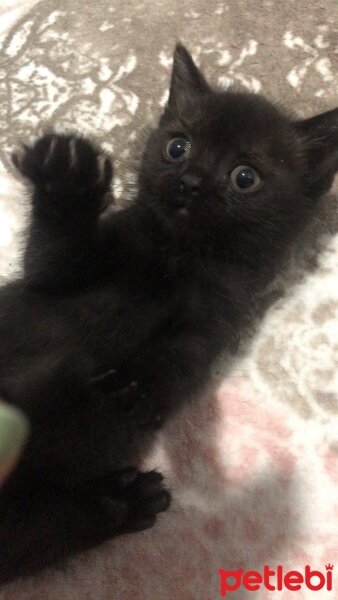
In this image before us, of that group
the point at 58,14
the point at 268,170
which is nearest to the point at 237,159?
the point at 268,170

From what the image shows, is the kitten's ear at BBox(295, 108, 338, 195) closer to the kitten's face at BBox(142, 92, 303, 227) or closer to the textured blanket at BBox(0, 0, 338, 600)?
the kitten's face at BBox(142, 92, 303, 227)

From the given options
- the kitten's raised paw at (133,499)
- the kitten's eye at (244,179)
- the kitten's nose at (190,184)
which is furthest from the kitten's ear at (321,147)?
the kitten's raised paw at (133,499)

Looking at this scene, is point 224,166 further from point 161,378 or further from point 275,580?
point 275,580

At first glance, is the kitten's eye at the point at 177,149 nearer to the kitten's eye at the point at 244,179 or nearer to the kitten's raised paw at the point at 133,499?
the kitten's eye at the point at 244,179

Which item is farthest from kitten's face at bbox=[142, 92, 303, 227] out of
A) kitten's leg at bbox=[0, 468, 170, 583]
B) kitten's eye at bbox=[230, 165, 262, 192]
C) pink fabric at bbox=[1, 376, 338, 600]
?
kitten's leg at bbox=[0, 468, 170, 583]

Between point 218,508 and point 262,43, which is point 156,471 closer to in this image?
point 218,508

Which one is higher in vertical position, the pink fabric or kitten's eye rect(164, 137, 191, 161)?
kitten's eye rect(164, 137, 191, 161)
